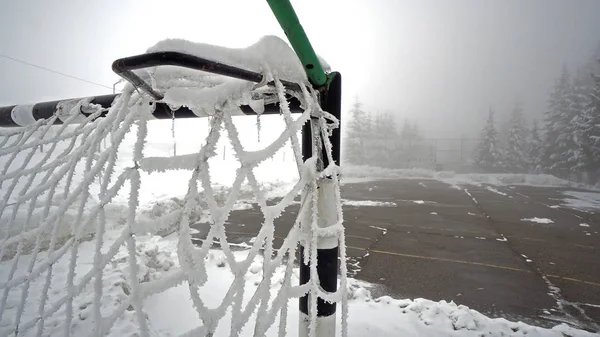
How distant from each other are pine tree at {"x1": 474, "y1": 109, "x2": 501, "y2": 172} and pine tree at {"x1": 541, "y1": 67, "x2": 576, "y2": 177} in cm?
543

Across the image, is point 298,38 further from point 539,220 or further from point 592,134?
point 592,134

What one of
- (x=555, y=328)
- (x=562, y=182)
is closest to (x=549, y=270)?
(x=555, y=328)

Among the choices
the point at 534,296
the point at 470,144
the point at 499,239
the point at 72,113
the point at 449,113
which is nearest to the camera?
the point at 72,113

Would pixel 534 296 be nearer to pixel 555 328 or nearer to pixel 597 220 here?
pixel 555 328

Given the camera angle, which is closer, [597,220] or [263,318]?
[263,318]

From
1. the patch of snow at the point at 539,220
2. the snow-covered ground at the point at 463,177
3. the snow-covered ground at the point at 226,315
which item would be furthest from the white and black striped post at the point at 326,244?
the snow-covered ground at the point at 463,177

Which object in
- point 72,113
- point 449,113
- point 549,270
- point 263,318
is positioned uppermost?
point 449,113

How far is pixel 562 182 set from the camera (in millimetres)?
19109

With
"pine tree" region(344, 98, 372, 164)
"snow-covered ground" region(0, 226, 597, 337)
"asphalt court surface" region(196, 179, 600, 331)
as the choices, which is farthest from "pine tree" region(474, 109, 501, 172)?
"snow-covered ground" region(0, 226, 597, 337)

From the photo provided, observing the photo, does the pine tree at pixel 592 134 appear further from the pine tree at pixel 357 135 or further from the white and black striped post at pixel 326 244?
the white and black striped post at pixel 326 244

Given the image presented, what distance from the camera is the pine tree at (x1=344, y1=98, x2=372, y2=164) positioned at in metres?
33.5

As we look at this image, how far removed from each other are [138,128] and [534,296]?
17.7ft

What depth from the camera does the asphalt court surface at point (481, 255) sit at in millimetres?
3846

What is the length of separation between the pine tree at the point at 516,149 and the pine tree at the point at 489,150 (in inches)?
32.5
